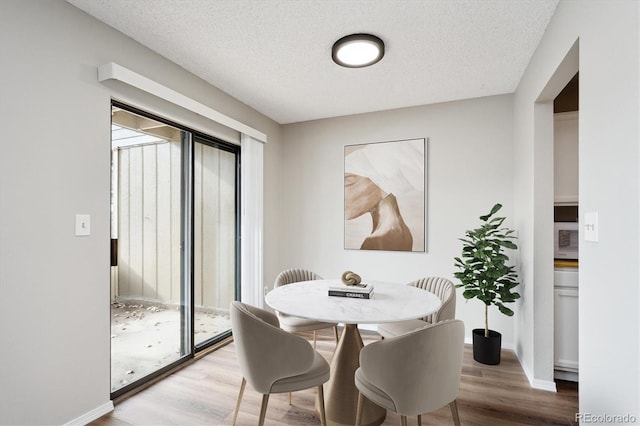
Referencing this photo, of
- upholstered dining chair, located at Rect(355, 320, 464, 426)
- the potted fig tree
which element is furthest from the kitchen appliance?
upholstered dining chair, located at Rect(355, 320, 464, 426)

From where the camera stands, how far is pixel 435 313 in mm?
2141

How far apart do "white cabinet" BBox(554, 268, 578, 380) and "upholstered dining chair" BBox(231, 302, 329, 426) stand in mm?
2001

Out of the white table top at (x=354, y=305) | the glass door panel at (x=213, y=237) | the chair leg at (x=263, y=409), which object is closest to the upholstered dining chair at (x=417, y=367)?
the white table top at (x=354, y=305)

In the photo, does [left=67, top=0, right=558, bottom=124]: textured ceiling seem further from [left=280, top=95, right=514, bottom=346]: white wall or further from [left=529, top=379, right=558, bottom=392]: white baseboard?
[left=529, top=379, right=558, bottom=392]: white baseboard

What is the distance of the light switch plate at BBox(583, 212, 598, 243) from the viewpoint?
55.9 inches

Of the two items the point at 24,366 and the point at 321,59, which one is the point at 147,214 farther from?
the point at 321,59

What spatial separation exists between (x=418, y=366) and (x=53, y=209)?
2118 mm

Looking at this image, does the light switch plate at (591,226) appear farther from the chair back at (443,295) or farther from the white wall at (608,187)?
the chair back at (443,295)

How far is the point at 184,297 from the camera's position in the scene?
9.83 ft

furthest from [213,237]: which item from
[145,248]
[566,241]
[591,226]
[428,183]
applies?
[566,241]

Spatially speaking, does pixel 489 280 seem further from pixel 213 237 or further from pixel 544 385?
pixel 213 237

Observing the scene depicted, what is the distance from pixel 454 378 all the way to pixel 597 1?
1.79 meters

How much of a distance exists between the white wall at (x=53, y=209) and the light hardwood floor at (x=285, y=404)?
34 centimetres

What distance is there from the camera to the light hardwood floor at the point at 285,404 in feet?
6.84
